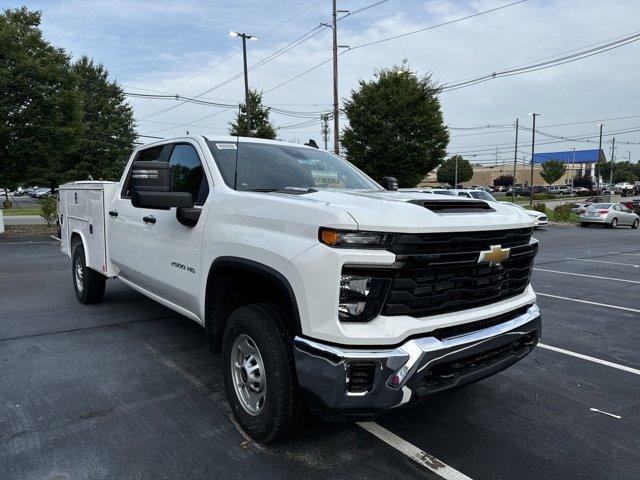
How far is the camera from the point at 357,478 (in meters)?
2.77

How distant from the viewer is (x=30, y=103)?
15.6 m

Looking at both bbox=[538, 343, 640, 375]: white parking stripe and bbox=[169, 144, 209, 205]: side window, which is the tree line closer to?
bbox=[169, 144, 209, 205]: side window

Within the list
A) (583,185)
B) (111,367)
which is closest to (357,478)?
(111,367)

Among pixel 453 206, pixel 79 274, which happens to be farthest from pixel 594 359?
pixel 79 274

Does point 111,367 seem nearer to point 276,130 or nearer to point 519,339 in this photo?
point 519,339

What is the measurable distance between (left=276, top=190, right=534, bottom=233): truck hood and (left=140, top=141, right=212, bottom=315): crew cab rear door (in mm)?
1049

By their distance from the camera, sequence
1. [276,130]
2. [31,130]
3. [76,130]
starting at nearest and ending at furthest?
[31,130] < [76,130] < [276,130]

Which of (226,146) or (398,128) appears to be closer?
(226,146)

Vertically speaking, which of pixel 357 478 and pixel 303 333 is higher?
pixel 303 333

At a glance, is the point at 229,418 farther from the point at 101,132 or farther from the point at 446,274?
the point at 101,132

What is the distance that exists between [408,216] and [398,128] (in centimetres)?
2534

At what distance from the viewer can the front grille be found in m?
2.61

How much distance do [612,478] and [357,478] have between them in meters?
1.43

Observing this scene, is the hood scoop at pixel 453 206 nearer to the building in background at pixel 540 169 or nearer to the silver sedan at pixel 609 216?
the silver sedan at pixel 609 216
